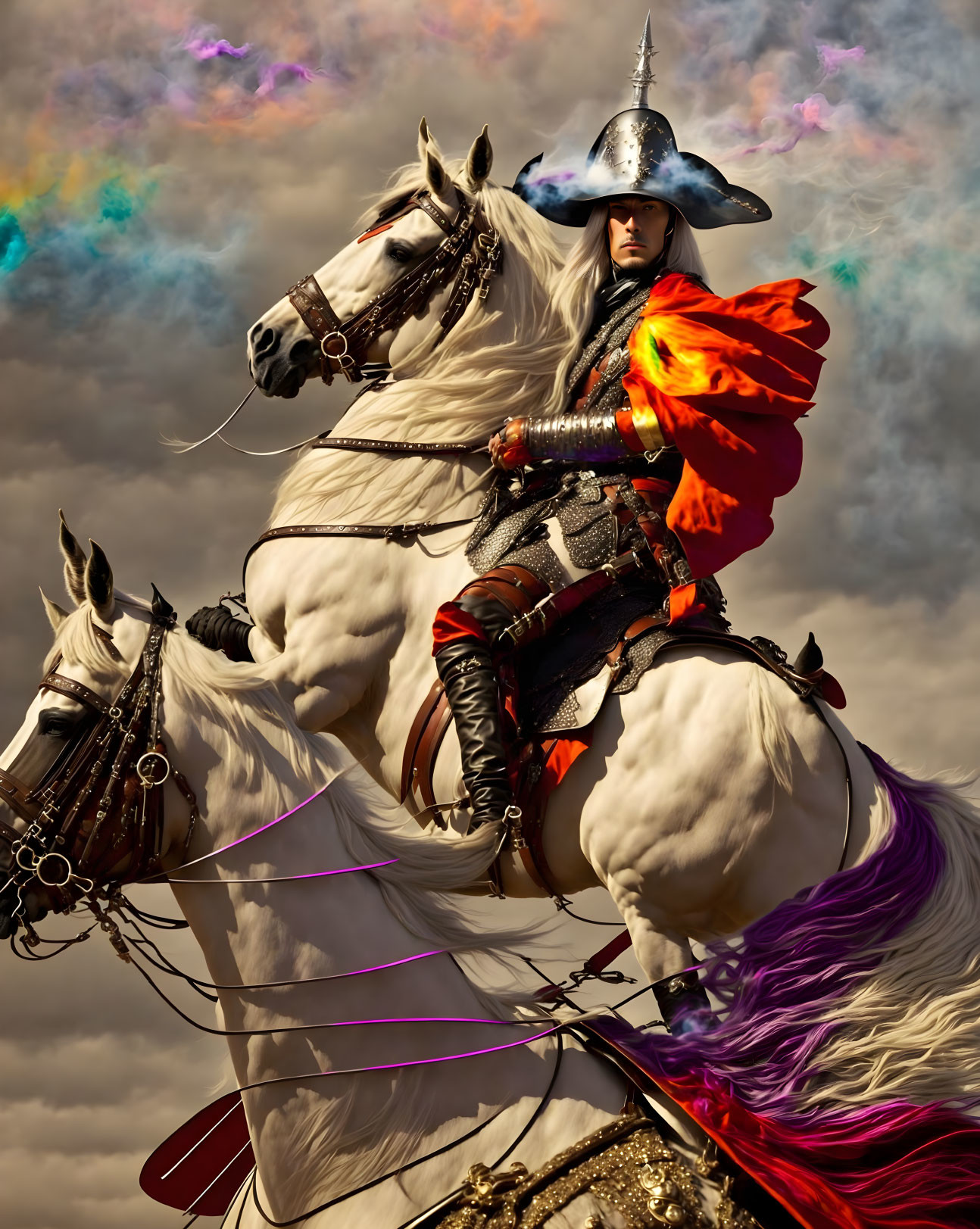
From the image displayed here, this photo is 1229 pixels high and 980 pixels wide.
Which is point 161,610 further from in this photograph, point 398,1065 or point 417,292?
point 417,292

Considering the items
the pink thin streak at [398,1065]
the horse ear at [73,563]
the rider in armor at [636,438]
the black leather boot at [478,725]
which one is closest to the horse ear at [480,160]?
the rider in armor at [636,438]

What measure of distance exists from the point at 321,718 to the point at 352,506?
2.45 feet

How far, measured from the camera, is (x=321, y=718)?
4844 mm

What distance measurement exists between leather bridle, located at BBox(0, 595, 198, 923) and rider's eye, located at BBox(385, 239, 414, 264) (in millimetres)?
2441

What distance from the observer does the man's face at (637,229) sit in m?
5.01

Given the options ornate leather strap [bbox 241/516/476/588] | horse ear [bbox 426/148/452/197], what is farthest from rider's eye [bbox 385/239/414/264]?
ornate leather strap [bbox 241/516/476/588]

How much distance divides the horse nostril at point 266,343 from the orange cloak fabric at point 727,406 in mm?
1413

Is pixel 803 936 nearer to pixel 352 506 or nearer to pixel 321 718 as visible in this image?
pixel 321 718

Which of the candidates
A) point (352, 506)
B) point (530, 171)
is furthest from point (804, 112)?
point (352, 506)

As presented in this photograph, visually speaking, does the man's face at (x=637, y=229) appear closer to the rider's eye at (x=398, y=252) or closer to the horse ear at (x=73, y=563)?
the rider's eye at (x=398, y=252)

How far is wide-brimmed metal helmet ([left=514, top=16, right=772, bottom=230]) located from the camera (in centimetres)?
495

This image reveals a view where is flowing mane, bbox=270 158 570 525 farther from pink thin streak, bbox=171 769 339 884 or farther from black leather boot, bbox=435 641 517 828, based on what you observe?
pink thin streak, bbox=171 769 339 884

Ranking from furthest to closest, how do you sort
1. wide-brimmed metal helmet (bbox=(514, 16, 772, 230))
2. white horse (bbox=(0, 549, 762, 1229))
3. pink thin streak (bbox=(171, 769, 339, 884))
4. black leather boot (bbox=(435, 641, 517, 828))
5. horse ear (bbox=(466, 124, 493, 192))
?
horse ear (bbox=(466, 124, 493, 192))
wide-brimmed metal helmet (bbox=(514, 16, 772, 230))
black leather boot (bbox=(435, 641, 517, 828))
pink thin streak (bbox=(171, 769, 339, 884))
white horse (bbox=(0, 549, 762, 1229))

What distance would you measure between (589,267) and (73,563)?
228 centimetres
